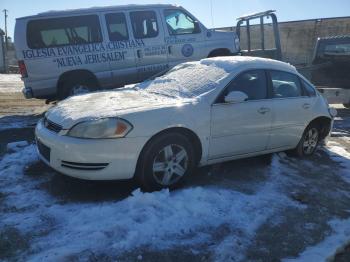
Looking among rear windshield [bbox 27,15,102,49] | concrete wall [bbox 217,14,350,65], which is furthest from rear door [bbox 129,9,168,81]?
concrete wall [bbox 217,14,350,65]

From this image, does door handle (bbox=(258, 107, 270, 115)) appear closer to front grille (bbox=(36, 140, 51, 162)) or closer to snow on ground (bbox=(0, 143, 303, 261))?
snow on ground (bbox=(0, 143, 303, 261))

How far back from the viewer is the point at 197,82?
5.51 meters

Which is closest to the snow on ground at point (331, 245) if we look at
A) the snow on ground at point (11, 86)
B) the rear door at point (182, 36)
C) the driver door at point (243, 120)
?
the driver door at point (243, 120)

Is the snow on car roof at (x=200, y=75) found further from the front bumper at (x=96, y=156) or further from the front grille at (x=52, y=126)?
Result: the front grille at (x=52, y=126)

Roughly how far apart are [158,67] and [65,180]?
5249mm

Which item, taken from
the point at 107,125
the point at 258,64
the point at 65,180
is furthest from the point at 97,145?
the point at 258,64

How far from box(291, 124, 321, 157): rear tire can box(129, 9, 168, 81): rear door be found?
4341 millimetres

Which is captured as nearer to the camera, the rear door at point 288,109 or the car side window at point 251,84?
the car side window at point 251,84

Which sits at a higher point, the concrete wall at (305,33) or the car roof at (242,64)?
the car roof at (242,64)

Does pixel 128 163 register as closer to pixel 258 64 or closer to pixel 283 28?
pixel 258 64

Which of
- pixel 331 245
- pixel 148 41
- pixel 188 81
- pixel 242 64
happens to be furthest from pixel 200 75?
pixel 148 41

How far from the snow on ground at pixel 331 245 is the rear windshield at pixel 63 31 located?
21.1 ft

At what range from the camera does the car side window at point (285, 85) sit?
19.3 ft

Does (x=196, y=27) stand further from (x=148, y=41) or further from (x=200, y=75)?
(x=200, y=75)
